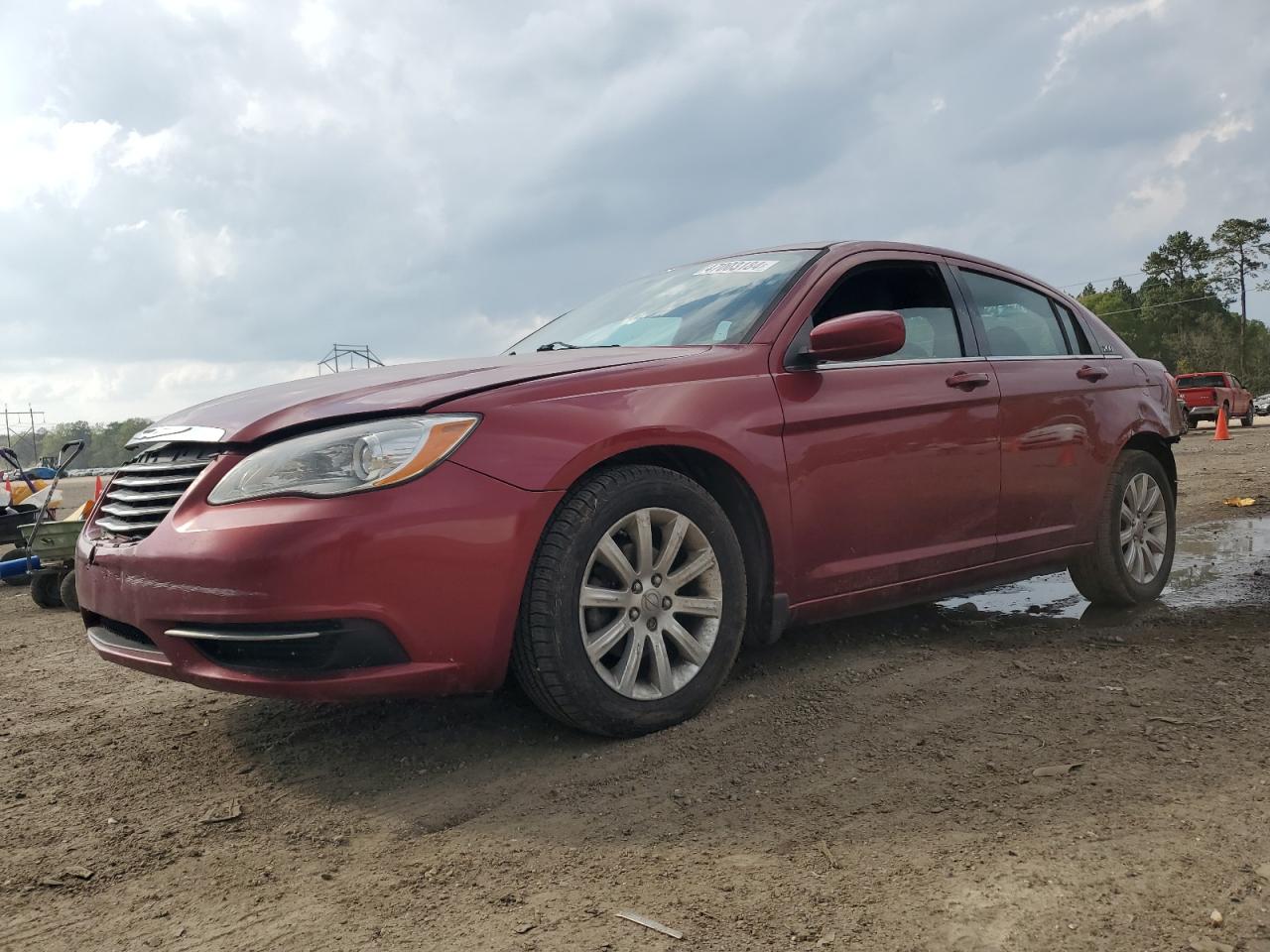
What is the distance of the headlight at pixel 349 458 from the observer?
2.66 m

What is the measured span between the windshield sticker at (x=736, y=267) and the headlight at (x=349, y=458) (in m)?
1.63

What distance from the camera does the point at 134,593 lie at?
2869 mm

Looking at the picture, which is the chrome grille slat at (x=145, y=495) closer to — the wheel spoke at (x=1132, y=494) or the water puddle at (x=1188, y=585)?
the water puddle at (x=1188, y=585)

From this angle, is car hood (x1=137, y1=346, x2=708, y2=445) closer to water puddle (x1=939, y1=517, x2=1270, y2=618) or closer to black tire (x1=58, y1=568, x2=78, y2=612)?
water puddle (x1=939, y1=517, x2=1270, y2=618)

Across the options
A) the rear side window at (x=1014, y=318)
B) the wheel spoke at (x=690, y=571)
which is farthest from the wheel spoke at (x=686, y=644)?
the rear side window at (x=1014, y=318)

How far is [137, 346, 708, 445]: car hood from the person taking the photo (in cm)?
284

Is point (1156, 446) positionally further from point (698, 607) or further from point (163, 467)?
point (163, 467)

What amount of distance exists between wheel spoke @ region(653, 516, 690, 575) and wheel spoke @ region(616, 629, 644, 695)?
0.23m

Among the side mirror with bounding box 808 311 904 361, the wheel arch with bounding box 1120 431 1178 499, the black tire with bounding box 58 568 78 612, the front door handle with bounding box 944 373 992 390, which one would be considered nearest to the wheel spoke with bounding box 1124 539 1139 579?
the wheel arch with bounding box 1120 431 1178 499

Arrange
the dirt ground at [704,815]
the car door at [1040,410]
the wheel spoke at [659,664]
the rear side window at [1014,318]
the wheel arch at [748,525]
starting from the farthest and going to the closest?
the rear side window at [1014,318], the car door at [1040,410], the wheel arch at [748,525], the wheel spoke at [659,664], the dirt ground at [704,815]

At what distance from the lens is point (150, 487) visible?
3.07 m

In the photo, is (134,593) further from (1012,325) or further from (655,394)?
(1012,325)

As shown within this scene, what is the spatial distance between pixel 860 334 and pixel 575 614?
136 cm

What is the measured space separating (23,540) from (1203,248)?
83.2 m
